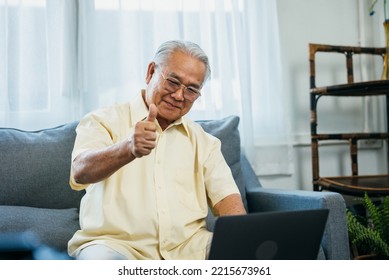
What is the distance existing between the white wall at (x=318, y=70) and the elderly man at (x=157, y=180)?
0.83 m

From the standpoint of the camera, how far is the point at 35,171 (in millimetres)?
1411

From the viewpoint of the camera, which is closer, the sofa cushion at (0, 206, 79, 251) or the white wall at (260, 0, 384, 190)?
the sofa cushion at (0, 206, 79, 251)

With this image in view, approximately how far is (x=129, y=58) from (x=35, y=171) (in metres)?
0.64

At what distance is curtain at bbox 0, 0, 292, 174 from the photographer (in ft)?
5.52

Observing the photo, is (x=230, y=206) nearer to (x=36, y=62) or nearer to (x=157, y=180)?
(x=157, y=180)

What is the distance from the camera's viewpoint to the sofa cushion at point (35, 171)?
4.52 feet

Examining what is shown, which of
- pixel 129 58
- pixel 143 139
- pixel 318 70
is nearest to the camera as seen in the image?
pixel 143 139

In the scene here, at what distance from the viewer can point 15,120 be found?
1659 millimetres

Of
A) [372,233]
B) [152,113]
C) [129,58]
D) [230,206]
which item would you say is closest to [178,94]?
[152,113]

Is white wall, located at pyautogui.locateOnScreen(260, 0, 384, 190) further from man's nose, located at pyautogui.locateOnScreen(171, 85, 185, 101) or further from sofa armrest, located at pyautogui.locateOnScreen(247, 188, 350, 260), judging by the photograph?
man's nose, located at pyautogui.locateOnScreen(171, 85, 185, 101)

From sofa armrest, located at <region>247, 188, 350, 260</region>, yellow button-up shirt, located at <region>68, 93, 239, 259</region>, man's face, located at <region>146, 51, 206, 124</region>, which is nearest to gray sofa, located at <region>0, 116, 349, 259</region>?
sofa armrest, located at <region>247, 188, 350, 260</region>

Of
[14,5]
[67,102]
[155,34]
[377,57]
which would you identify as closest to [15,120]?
[67,102]

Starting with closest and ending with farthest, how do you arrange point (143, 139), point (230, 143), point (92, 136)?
point (143, 139) → point (92, 136) → point (230, 143)

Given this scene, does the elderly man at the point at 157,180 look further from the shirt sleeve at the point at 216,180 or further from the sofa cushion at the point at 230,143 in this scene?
the sofa cushion at the point at 230,143
